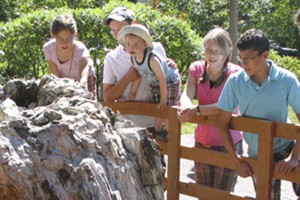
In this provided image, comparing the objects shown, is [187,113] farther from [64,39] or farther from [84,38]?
[84,38]

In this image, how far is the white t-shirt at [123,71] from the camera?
531 centimetres

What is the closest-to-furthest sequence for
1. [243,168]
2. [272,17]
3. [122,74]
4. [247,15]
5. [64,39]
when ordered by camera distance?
[243,168]
[64,39]
[122,74]
[272,17]
[247,15]

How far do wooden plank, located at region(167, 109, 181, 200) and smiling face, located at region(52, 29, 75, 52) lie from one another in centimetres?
105

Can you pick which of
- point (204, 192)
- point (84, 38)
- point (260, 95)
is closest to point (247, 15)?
point (84, 38)

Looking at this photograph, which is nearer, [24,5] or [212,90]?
[212,90]

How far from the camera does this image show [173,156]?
16.3 feet

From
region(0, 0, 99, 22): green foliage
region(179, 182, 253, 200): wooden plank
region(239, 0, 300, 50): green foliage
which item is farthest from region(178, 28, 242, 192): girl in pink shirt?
region(239, 0, 300, 50): green foliage

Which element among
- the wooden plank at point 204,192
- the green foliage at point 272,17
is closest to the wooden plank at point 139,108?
the wooden plank at point 204,192

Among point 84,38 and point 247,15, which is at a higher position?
point 247,15

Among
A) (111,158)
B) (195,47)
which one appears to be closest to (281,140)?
(111,158)

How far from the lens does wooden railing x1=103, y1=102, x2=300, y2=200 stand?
417 centimetres

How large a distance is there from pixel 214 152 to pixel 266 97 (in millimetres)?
636

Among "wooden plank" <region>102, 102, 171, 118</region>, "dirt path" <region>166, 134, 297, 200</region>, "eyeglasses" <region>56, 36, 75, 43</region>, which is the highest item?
"eyeglasses" <region>56, 36, 75, 43</region>

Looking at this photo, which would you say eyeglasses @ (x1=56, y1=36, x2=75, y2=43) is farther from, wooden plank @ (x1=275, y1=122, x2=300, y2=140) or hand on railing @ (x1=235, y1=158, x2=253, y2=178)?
wooden plank @ (x1=275, y1=122, x2=300, y2=140)
